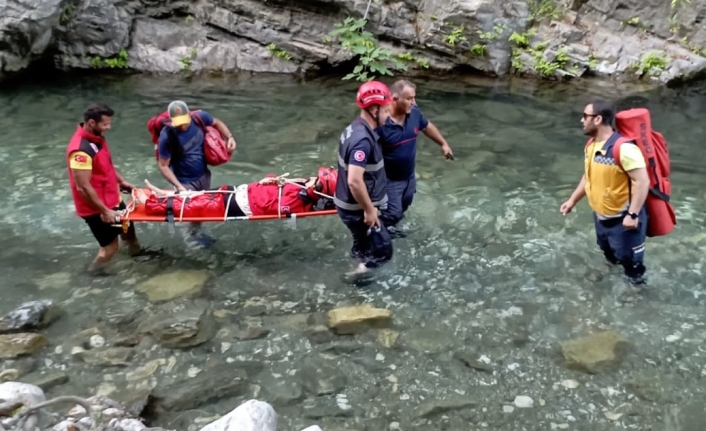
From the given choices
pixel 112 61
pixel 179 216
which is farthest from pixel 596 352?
pixel 112 61

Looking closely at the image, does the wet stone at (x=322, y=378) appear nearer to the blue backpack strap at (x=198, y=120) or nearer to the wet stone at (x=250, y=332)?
the wet stone at (x=250, y=332)

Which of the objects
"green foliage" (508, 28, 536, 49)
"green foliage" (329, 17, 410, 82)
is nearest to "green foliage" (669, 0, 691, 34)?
"green foliage" (508, 28, 536, 49)

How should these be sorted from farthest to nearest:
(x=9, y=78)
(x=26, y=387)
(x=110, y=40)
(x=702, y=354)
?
(x=110, y=40) → (x=9, y=78) → (x=702, y=354) → (x=26, y=387)

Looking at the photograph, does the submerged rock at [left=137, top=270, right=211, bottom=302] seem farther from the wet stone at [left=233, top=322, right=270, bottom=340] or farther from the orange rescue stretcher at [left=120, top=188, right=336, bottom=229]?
the wet stone at [left=233, top=322, right=270, bottom=340]

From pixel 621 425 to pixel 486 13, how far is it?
12.1 meters

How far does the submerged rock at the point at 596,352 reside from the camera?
5.35m

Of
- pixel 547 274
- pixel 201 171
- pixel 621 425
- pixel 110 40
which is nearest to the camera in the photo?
pixel 621 425

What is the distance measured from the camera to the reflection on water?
514 cm

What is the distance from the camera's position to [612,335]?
225 inches

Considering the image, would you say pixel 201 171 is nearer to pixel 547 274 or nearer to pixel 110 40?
pixel 547 274

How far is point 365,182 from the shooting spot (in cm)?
604

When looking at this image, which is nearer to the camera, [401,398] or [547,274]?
[401,398]

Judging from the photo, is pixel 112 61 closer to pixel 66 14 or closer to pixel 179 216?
pixel 66 14

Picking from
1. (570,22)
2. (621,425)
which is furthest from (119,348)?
(570,22)
